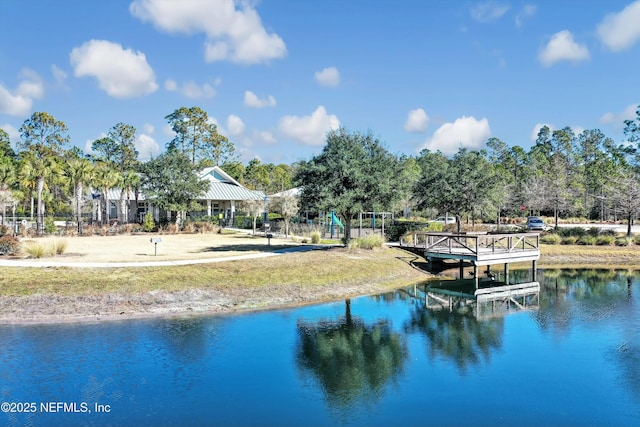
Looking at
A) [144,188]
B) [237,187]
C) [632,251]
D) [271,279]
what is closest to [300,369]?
[271,279]

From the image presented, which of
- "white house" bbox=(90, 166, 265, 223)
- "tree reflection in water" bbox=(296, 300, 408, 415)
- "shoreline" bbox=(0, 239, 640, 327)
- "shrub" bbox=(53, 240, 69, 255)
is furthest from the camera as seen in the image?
"white house" bbox=(90, 166, 265, 223)

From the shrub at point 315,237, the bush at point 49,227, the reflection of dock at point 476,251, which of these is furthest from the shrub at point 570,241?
the bush at point 49,227

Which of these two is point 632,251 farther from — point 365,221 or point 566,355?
point 566,355

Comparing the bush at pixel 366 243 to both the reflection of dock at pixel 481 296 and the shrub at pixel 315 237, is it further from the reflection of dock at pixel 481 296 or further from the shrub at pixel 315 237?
the reflection of dock at pixel 481 296

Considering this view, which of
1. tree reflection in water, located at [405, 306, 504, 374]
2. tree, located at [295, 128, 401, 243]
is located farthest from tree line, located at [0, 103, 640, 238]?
tree reflection in water, located at [405, 306, 504, 374]

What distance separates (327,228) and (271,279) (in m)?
23.5

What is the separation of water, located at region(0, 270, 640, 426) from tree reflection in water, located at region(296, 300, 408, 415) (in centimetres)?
6

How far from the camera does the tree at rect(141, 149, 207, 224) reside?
2062 inches

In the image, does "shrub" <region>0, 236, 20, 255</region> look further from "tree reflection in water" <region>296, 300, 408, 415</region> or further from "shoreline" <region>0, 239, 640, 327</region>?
"tree reflection in water" <region>296, 300, 408, 415</region>

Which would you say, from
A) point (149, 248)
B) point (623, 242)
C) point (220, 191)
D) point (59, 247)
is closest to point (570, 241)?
point (623, 242)

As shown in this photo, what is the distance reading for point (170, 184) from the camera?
2072 inches

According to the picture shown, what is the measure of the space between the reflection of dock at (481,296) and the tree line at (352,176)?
7.70 meters

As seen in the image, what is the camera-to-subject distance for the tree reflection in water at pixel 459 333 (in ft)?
54.0

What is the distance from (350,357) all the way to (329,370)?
1.42m
